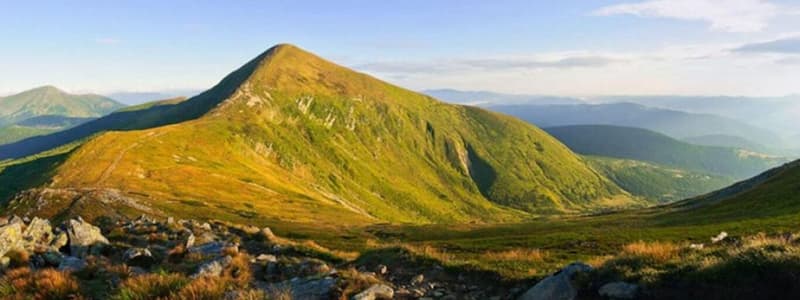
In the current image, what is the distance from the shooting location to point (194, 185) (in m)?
144

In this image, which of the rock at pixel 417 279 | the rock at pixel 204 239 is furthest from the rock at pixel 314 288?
the rock at pixel 204 239

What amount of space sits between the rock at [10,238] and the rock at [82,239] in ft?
9.38

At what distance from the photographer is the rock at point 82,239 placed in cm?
2711

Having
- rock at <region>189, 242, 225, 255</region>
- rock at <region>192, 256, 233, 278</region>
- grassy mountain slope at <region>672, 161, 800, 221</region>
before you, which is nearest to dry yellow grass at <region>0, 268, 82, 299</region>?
rock at <region>192, 256, 233, 278</region>

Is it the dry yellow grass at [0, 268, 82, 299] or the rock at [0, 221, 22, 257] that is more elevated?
the dry yellow grass at [0, 268, 82, 299]

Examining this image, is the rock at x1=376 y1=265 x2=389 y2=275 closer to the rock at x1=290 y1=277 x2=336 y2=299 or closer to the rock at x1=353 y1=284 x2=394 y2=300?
the rock at x1=290 y1=277 x2=336 y2=299

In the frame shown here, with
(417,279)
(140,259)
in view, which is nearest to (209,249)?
(140,259)

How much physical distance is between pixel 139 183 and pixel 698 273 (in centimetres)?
14800

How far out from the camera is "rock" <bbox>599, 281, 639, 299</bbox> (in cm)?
1328

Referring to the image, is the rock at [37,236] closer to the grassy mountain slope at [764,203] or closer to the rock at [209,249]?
the rock at [209,249]

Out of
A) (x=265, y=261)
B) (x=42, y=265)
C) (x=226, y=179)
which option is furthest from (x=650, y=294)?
(x=226, y=179)

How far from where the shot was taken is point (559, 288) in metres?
14.8

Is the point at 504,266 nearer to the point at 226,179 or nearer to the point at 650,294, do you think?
the point at 650,294

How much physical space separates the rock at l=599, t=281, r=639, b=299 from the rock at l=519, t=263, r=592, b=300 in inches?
35.9
